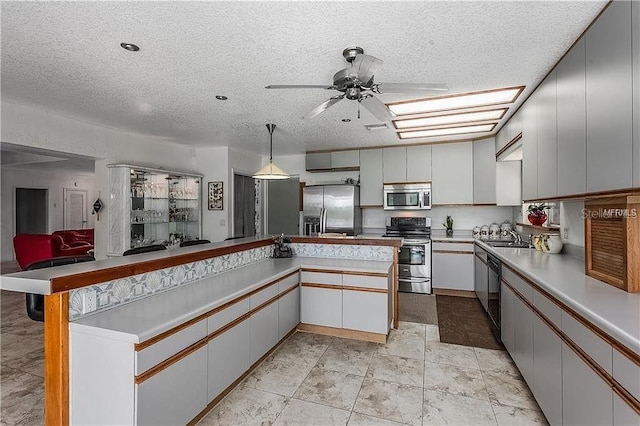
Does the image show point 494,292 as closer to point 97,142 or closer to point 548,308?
point 548,308

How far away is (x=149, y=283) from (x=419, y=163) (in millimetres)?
4501

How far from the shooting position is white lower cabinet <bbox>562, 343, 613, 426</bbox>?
51.6 inches

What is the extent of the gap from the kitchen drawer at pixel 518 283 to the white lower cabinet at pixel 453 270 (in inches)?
75.9

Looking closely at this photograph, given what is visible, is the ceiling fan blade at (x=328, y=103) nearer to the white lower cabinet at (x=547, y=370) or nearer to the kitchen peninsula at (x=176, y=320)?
the kitchen peninsula at (x=176, y=320)

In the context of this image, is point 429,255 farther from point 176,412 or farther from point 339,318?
point 176,412

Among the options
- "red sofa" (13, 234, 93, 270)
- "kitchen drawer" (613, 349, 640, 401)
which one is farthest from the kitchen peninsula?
"red sofa" (13, 234, 93, 270)

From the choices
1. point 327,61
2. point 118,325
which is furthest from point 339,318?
point 327,61

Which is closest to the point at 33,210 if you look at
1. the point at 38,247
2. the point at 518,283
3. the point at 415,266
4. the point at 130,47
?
the point at 38,247

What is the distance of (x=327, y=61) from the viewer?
2348 millimetres

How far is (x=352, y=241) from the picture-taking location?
3625 mm

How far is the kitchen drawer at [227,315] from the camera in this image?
6.57 feet

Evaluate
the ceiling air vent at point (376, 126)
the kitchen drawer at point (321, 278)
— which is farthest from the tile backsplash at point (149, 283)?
the ceiling air vent at point (376, 126)

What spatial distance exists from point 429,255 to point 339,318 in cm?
237

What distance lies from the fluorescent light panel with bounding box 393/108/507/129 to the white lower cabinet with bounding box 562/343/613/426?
108 inches
